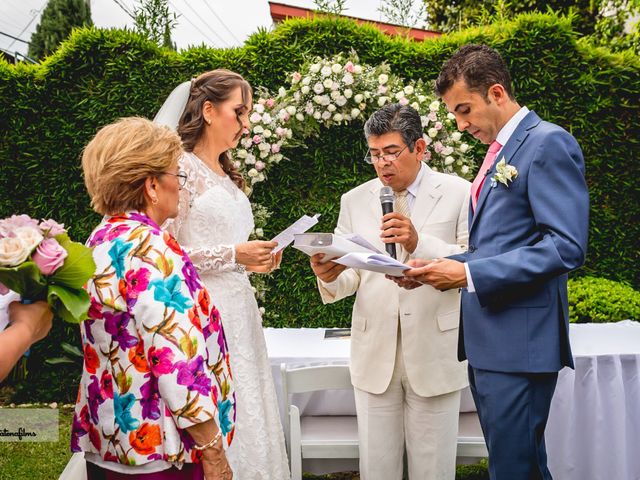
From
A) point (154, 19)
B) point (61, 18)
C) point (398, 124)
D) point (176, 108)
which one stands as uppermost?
point (61, 18)

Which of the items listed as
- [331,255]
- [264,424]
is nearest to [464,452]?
[264,424]

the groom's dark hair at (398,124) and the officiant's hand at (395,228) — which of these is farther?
the groom's dark hair at (398,124)

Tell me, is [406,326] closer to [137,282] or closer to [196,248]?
[196,248]

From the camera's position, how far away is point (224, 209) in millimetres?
2766

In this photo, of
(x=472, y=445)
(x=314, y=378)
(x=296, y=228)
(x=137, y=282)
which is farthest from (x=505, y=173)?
(x=472, y=445)

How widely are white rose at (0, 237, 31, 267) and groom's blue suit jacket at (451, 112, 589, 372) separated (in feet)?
4.71

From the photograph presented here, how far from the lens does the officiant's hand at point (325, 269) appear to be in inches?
108

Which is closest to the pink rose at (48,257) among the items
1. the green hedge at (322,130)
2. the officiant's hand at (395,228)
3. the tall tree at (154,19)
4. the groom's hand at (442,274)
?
the groom's hand at (442,274)

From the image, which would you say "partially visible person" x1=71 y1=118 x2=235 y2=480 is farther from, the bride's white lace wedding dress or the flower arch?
the flower arch

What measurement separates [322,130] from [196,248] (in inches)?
126

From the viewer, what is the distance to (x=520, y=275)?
2037mm

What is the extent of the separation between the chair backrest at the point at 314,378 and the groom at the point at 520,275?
837 millimetres

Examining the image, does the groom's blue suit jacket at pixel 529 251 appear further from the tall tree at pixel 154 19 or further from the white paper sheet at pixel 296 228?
the tall tree at pixel 154 19

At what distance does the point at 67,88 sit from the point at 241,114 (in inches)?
142
